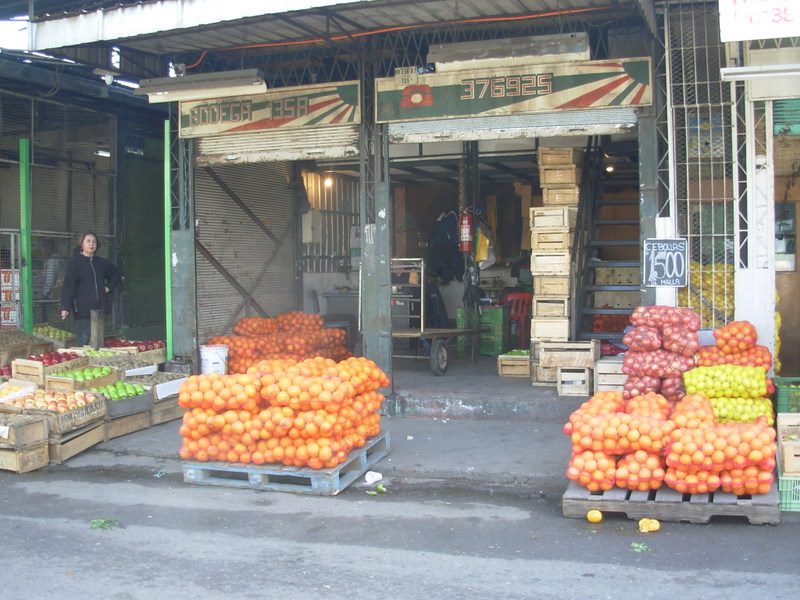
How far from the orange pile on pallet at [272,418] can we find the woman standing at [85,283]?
Result: 523 cm

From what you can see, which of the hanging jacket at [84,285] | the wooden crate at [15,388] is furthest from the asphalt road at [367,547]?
the hanging jacket at [84,285]

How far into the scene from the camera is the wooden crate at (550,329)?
10688 mm

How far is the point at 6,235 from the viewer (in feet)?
43.0

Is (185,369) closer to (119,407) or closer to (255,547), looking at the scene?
(119,407)

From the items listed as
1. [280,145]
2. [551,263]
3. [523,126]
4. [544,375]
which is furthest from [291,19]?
[544,375]

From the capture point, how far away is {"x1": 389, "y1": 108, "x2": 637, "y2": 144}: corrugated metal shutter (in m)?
9.31

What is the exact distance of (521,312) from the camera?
48.5ft

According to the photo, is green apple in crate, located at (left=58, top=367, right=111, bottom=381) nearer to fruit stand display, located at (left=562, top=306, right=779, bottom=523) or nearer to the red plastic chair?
fruit stand display, located at (left=562, top=306, right=779, bottom=523)

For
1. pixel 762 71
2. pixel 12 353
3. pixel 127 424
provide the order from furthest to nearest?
1. pixel 12 353
2. pixel 127 424
3. pixel 762 71

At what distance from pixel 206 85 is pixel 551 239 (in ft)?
16.7

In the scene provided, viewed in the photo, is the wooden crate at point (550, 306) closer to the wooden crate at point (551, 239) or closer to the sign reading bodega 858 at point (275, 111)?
the wooden crate at point (551, 239)

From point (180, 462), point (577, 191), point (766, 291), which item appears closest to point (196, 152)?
point (180, 462)

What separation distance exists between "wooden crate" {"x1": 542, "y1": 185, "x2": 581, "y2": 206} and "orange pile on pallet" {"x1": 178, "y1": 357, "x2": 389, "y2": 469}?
4851 millimetres

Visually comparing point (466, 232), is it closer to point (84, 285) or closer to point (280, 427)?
point (84, 285)
